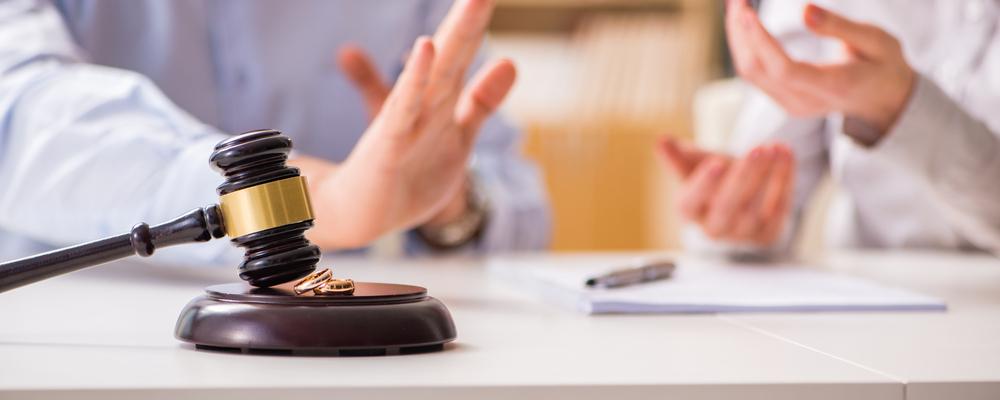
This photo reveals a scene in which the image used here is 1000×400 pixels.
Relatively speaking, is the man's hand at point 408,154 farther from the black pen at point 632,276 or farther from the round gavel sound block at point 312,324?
the round gavel sound block at point 312,324

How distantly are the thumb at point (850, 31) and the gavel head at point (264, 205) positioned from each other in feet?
1.56

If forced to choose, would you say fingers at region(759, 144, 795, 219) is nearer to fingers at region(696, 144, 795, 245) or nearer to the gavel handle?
fingers at region(696, 144, 795, 245)

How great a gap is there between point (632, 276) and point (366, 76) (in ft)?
1.73

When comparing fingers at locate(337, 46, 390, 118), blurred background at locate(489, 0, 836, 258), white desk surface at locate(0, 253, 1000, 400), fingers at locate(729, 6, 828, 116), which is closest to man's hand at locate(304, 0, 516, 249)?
white desk surface at locate(0, 253, 1000, 400)

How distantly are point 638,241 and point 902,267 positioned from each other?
260cm

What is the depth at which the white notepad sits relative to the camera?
69 cm

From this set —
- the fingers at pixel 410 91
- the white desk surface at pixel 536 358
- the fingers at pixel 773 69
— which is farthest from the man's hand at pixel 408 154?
the fingers at pixel 773 69

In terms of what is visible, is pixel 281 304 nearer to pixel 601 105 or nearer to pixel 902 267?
pixel 902 267

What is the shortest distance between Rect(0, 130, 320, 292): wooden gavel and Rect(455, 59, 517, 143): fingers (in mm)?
415

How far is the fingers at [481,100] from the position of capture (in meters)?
0.90

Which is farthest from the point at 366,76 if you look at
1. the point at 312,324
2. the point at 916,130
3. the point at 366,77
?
the point at 312,324

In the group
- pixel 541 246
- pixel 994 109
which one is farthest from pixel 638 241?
pixel 994 109

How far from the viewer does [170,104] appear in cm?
87

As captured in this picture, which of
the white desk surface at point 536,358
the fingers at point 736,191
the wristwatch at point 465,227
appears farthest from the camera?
the wristwatch at point 465,227
